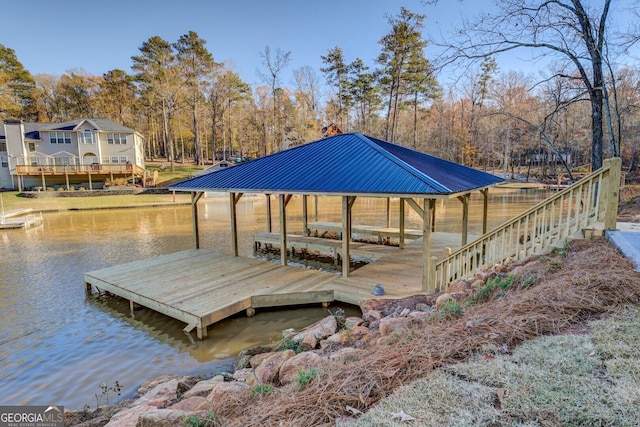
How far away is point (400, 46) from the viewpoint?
94.2 feet

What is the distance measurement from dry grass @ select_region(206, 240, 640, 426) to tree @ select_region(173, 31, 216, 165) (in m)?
39.8

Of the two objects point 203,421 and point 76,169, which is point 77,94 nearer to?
point 76,169

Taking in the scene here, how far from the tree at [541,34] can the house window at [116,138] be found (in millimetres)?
32438

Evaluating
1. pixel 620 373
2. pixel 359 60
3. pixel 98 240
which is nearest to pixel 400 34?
pixel 359 60

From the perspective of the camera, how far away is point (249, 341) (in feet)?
19.9

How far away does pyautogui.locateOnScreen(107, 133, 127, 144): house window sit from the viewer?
31938 millimetres

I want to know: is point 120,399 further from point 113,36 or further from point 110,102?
point 110,102

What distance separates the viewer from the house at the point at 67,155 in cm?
2869

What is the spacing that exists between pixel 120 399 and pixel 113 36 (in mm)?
39517

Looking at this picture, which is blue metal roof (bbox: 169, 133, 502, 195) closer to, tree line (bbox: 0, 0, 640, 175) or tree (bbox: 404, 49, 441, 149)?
tree (bbox: 404, 49, 441, 149)

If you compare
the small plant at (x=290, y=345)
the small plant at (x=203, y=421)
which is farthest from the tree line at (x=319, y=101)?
the small plant at (x=203, y=421)

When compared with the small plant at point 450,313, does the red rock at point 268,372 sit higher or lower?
lower

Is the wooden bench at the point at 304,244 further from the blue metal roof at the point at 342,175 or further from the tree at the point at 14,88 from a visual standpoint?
the tree at the point at 14,88

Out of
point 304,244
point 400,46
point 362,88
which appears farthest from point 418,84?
point 304,244
